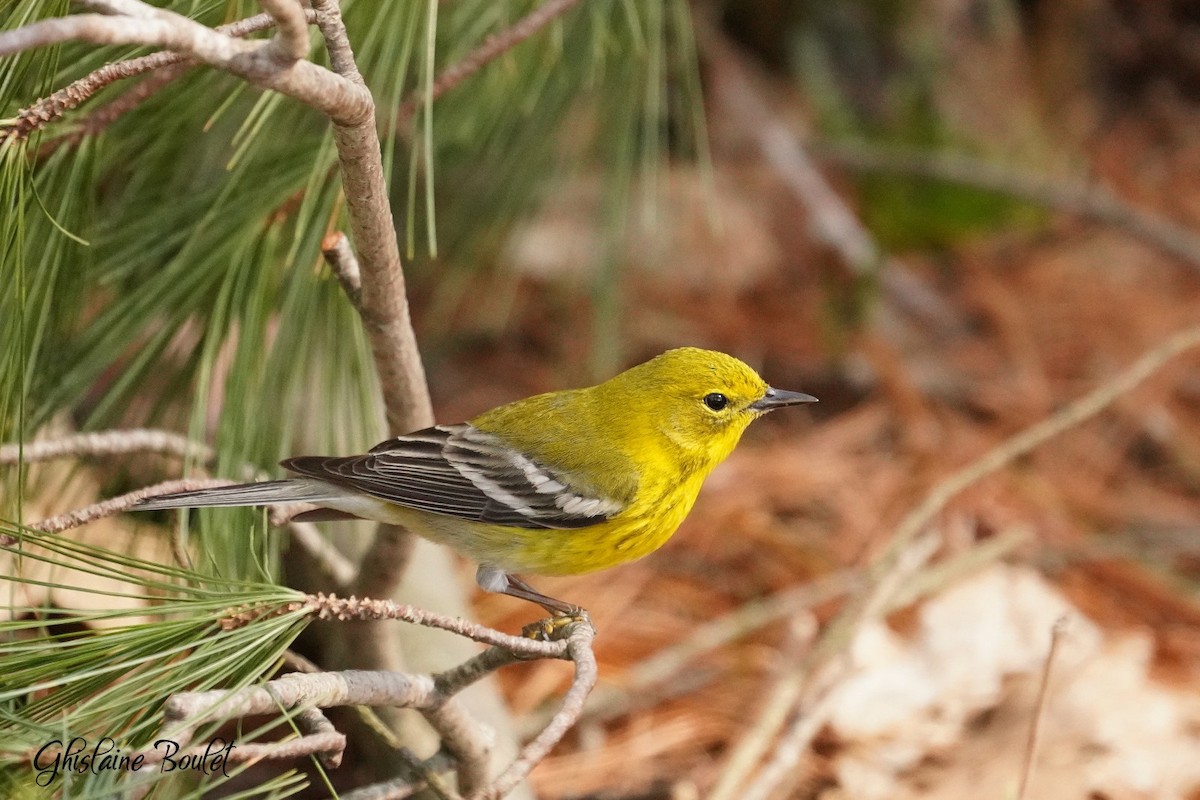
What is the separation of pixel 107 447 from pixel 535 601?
2.90ft

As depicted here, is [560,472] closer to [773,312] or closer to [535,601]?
[535,601]

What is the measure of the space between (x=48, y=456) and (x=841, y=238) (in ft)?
10.6

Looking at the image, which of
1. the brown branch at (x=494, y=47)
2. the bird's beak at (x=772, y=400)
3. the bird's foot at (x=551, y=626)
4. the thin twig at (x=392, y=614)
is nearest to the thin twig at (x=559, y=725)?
the thin twig at (x=392, y=614)

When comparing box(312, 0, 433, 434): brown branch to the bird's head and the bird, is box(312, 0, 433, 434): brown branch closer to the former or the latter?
the bird

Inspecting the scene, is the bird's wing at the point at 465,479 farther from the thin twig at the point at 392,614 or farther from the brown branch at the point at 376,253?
the thin twig at the point at 392,614

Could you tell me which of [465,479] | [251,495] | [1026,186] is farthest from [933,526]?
[251,495]

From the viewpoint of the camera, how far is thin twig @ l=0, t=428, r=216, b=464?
1.89 meters

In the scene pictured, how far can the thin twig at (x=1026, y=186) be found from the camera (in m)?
4.33

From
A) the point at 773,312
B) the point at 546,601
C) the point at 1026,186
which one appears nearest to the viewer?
the point at 546,601

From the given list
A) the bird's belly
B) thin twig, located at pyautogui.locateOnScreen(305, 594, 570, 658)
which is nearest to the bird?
the bird's belly

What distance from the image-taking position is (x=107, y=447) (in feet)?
6.54

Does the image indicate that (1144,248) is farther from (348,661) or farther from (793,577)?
(348,661)

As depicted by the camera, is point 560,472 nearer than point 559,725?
No

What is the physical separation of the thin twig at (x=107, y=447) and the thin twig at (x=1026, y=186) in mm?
3351
